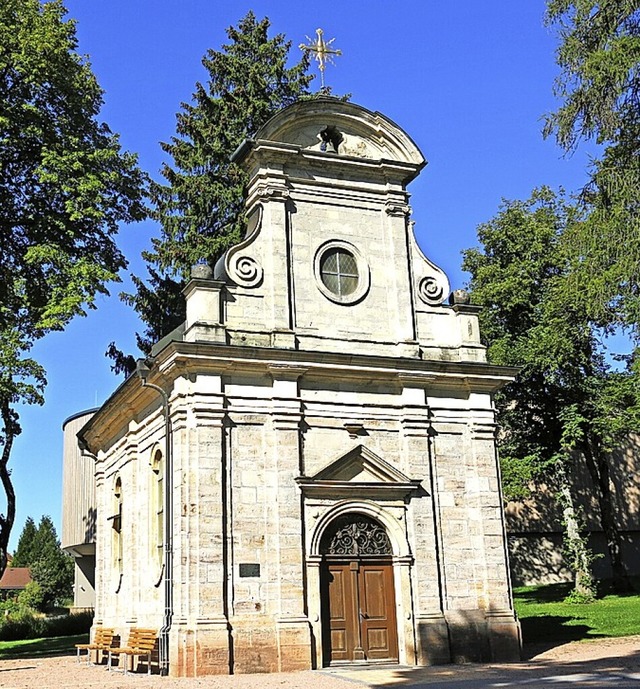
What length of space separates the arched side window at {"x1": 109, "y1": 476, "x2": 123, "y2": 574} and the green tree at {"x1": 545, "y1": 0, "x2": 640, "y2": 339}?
42.4 feet

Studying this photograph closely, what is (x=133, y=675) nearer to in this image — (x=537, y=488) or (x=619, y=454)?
(x=537, y=488)

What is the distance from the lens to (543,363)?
30250mm

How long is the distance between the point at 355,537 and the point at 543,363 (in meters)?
14.4

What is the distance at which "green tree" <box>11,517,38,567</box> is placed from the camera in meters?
76.1

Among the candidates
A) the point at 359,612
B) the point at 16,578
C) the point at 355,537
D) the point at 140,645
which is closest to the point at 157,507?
the point at 140,645

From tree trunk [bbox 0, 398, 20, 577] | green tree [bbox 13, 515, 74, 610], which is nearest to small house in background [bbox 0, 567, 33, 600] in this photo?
green tree [bbox 13, 515, 74, 610]

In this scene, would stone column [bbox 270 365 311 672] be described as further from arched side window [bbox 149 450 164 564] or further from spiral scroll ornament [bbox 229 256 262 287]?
arched side window [bbox 149 450 164 564]

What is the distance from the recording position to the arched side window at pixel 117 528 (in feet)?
74.4

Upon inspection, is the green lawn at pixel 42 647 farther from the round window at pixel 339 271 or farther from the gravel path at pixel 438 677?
the round window at pixel 339 271

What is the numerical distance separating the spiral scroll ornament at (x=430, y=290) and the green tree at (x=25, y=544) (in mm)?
64007

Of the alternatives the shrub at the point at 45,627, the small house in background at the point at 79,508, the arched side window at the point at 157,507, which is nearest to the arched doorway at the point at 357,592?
the arched side window at the point at 157,507

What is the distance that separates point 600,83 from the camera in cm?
1531

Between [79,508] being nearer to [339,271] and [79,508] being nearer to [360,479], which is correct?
[339,271]

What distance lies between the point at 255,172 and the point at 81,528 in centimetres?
2650
